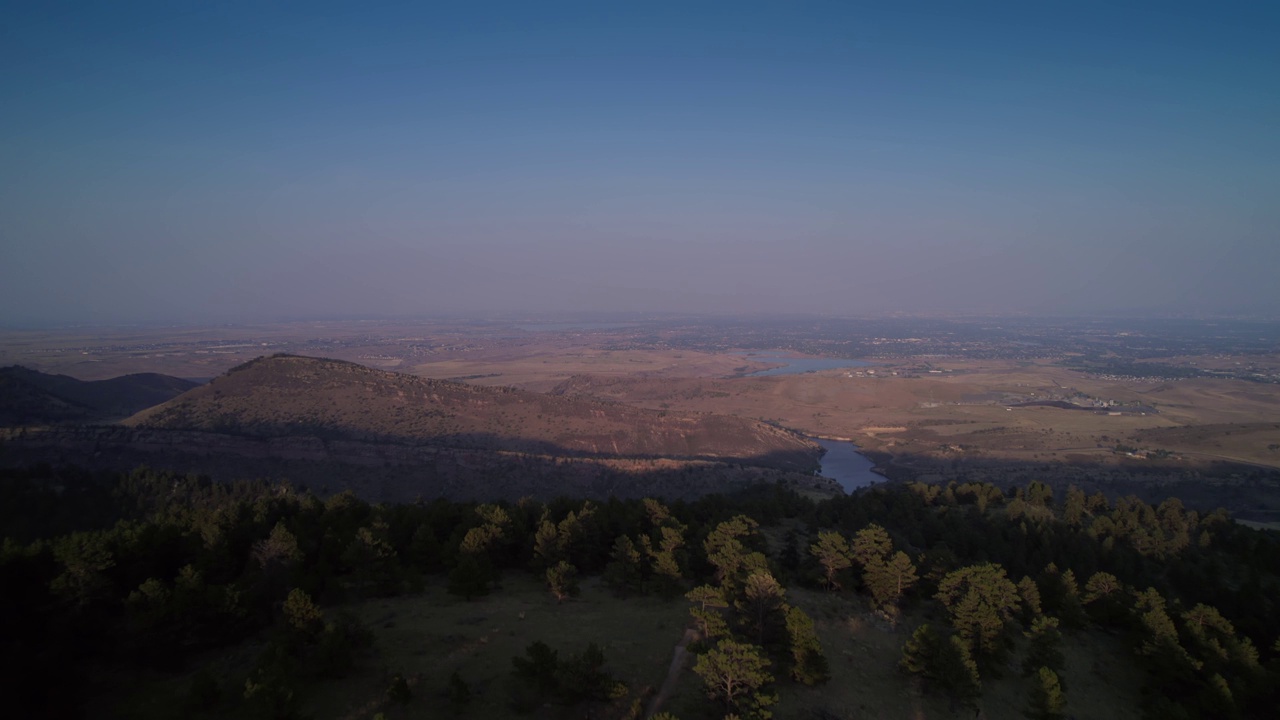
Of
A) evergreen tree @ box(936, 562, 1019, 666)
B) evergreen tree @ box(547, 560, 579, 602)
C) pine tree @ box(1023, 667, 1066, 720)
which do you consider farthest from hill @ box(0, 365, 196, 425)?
pine tree @ box(1023, 667, 1066, 720)

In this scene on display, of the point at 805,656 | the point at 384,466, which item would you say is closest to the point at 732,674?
the point at 805,656

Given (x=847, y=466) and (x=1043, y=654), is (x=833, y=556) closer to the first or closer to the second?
(x=1043, y=654)

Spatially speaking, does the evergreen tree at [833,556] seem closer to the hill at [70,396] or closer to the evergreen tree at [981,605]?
the evergreen tree at [981,605]

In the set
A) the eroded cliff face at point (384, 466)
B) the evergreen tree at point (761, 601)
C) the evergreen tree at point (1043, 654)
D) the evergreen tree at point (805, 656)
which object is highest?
the evergreen tree at point (761, 601)

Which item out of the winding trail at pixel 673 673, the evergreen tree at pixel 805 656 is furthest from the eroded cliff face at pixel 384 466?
the evergreen tree at pixel 805 656

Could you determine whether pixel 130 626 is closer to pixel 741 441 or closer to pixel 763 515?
pixel 763 515
